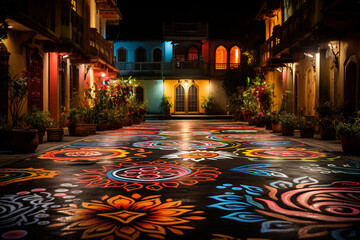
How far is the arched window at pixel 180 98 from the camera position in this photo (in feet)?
127

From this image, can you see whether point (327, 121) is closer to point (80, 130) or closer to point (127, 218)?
point (80, 130)

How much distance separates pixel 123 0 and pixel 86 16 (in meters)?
21.8

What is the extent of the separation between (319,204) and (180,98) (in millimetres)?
34183

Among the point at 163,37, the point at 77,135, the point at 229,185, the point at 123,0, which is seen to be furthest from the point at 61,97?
the point at 123,0

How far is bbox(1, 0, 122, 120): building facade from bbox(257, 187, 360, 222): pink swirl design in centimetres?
683

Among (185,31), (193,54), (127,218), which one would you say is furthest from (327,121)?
(193,54)

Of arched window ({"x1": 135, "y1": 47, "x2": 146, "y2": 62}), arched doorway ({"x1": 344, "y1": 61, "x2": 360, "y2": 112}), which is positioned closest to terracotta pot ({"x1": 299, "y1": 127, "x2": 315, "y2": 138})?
arched doorway ({"x1": 344, "y1": 61, "x2": 360, "y2": 112})

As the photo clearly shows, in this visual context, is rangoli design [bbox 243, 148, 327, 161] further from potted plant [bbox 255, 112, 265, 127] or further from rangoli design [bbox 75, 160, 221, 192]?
potted plant [bbox 255, 112, 265, 127]

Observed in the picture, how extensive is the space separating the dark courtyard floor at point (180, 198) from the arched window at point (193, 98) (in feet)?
97.8

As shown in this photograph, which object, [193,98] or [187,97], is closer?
[187,97]

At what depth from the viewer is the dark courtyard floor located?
372cm

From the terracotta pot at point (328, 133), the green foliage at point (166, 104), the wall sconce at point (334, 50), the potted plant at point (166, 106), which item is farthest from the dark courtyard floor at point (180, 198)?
the green foliage at point (166, 104)

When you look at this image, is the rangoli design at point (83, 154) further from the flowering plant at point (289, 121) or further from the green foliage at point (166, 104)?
the green foliage at point (166, 104)

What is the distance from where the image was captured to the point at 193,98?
127 feet
